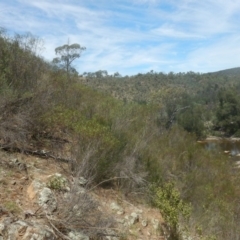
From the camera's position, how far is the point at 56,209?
4.92m

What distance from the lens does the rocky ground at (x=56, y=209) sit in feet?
14.4

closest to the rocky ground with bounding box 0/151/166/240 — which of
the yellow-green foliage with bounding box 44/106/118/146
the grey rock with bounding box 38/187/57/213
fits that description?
the grey rock with bounding box 38/187/57/213

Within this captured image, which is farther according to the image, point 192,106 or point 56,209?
point 192,106

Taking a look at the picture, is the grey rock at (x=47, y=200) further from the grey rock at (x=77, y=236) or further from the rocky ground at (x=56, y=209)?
the grey rock at (x=77, y=236)

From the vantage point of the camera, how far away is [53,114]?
8.19 meters

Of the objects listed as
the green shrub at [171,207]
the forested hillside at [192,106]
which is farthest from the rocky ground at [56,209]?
the forested hillside at [192,106]

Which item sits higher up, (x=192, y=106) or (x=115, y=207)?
(x=192, y=106)

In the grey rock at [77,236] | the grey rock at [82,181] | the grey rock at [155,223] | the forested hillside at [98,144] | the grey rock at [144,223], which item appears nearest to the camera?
the grey rock at [77,236]

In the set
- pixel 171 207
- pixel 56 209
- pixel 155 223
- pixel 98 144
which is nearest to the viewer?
pixel 56 209

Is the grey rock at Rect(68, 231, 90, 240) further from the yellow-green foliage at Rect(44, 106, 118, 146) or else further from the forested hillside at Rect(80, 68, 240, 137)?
the forested hillside at Rect(80, 68, 240, 137)

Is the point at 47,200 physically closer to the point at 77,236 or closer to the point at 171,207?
the point at 77,236

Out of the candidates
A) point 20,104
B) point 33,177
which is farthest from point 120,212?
point 20,104

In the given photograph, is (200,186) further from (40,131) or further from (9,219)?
(9,219)

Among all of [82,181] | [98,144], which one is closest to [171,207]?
[82,181]
